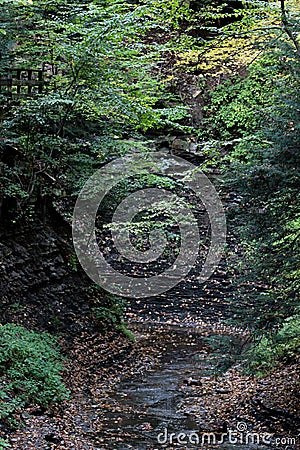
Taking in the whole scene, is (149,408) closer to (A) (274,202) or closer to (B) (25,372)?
(B) (25,372)

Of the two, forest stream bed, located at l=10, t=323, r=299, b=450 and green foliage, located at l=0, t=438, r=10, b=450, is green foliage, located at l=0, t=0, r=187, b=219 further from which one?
green foliage, located at l=0, t=438, r=10, b=450

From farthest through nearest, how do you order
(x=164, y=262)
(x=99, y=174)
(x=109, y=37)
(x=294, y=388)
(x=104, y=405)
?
(x=164, y=262) < (x=99, y=174) < (x=109, y=37) < (x=104, y=405) < (x=294, y=388)

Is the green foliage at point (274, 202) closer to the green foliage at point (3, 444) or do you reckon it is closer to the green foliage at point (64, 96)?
the green foliage at point (3, 444)

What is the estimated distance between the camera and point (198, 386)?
748 centimetres

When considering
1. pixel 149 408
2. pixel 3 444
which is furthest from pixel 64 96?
pixel 3 444

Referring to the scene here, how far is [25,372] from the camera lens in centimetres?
587

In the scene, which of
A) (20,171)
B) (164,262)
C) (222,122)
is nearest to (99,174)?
(20,171)

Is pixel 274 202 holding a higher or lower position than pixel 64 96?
lower

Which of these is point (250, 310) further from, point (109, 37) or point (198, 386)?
point (109, 37)

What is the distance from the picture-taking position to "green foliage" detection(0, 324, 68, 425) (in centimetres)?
523

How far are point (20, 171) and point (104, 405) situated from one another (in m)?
3.93

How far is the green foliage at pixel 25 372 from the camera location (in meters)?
5.23

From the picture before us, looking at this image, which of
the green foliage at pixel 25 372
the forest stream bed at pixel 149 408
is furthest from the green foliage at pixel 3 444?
the green foliage at pixel 25 372

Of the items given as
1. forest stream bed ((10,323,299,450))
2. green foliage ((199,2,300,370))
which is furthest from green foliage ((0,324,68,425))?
green foliage ((199,2,300,370))
